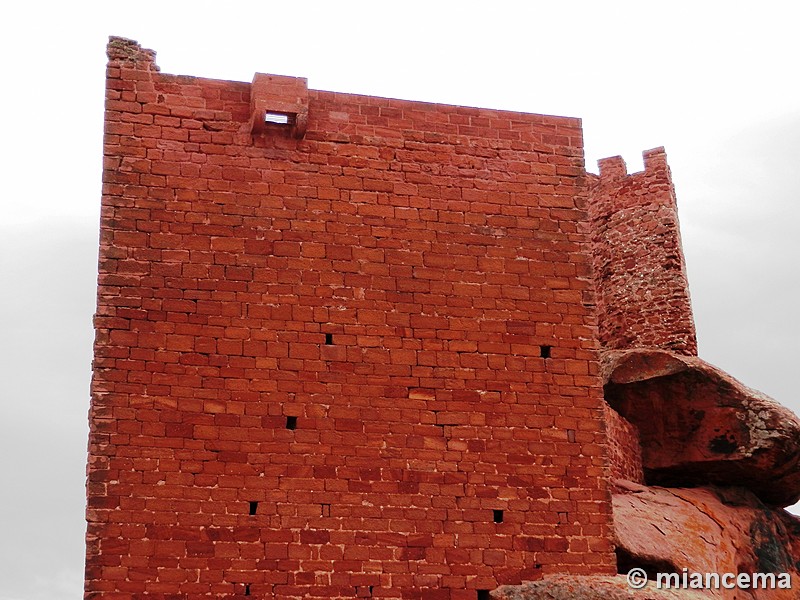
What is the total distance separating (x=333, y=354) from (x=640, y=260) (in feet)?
30.5

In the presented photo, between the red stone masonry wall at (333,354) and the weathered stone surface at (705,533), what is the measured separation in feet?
6.74

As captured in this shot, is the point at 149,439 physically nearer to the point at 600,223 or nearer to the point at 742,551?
the point at 742,551

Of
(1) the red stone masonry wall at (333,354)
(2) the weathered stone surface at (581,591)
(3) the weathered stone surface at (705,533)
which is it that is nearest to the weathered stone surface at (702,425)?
(3) the weathered stone surface at (705,533)

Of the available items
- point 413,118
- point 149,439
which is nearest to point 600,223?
point 413,118

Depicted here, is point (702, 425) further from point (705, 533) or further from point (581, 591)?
point (581, 591)

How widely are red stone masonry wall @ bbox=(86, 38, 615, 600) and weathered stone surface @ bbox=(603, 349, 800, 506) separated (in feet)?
14.8

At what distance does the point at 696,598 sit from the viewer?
11078 millimetres

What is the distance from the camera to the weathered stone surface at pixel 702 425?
51.6ft

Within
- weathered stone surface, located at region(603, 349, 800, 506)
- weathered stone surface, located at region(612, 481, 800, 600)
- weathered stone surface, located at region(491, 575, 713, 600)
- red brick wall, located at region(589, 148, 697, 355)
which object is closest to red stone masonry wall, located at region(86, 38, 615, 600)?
weathered stone surface, located at region(491, 575, 713, 600)

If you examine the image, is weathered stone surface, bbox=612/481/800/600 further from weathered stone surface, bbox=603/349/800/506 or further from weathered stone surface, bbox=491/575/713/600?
weathered stone surface, bbox=491/575/713/600

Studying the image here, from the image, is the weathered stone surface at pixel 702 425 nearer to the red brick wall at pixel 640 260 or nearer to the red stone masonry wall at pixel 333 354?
the red brick wall at pixel 640 260

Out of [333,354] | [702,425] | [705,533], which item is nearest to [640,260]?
[702,425]

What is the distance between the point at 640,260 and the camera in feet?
63.4

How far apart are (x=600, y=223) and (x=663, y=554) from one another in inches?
318
